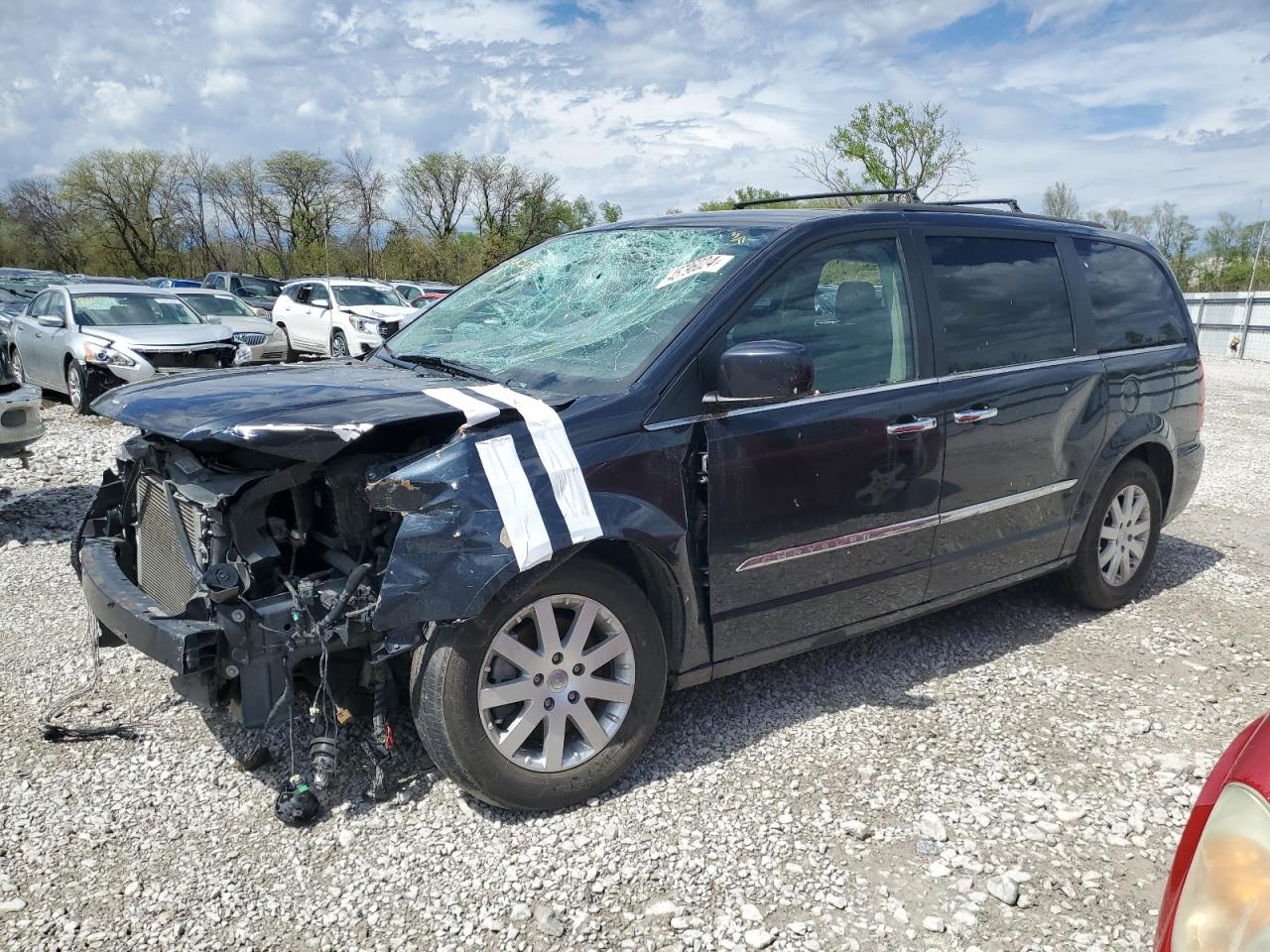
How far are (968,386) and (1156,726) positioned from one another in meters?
1.53

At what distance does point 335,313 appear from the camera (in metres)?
18.1

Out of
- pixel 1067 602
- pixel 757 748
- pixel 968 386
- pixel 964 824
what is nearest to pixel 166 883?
pixel 757 748

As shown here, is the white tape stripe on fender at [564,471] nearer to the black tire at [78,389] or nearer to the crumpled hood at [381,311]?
the black tire at [78,389]

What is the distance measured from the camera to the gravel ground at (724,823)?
2.62 meters

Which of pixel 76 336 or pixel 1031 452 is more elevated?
pixel 76 336

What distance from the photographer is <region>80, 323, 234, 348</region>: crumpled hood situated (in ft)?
37.0

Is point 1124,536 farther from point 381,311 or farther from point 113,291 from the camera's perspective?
Answer: point 381,311

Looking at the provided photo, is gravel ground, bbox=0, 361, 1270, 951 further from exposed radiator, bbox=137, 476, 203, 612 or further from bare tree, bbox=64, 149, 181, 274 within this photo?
bare tree, bbox=64, 149, 181, 274

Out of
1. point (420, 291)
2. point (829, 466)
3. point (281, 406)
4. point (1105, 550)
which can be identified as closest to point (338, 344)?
point (420, 291)

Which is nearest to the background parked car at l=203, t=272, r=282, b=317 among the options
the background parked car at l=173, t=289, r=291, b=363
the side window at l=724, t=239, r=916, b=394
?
the background parked car at l=173, t=289, r=291, b=363

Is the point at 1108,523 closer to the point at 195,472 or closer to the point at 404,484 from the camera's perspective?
the point at 404,484

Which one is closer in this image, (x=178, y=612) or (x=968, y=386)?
(x=178, y=612)

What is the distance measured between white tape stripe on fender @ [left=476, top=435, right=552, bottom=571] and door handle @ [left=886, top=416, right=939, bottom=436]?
58.8 inches

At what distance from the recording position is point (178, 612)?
2875 mm
